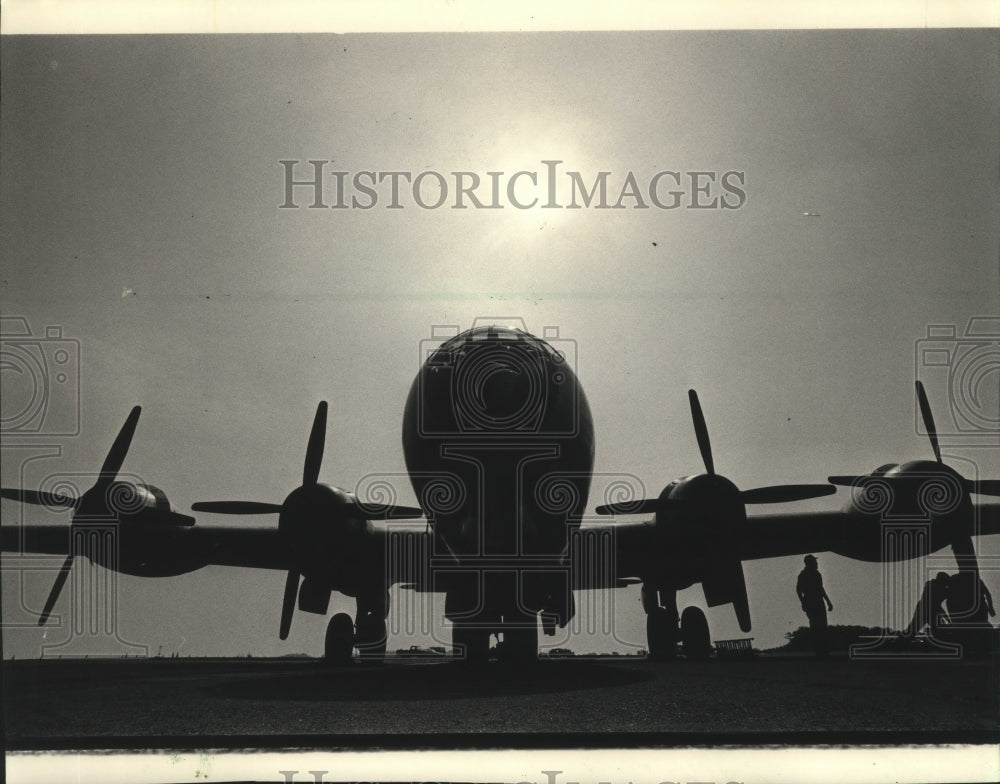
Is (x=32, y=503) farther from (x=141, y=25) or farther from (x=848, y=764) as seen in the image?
(x=848, y=764)

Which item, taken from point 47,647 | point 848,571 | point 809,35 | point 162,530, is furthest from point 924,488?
point 162,530

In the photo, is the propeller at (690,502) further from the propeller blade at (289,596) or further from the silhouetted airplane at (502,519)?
the propeller blade at (289,596)

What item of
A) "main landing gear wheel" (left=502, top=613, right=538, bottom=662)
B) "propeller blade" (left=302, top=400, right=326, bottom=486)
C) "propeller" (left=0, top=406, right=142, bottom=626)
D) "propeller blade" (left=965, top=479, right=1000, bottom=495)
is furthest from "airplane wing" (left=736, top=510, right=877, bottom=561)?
"propeller" (left=0, top=406, right=142, bottom=626)

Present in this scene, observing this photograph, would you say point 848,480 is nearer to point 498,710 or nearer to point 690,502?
point 690,502

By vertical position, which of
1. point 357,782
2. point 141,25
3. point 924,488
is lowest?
point 357,782

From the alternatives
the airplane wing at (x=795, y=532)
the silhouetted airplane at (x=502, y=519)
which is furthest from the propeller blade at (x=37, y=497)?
the airplane wing at (x=795, y=532)

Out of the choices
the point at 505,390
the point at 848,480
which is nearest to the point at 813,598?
the point at 848,480
